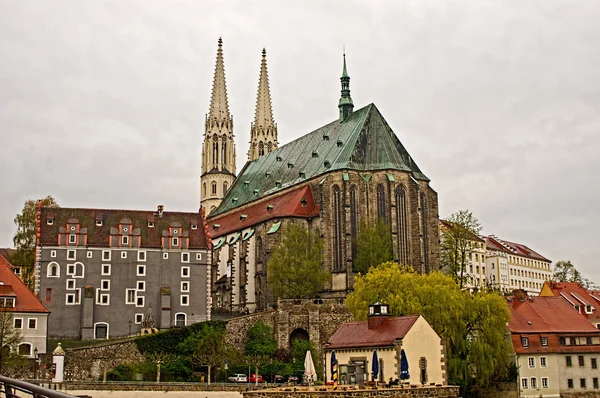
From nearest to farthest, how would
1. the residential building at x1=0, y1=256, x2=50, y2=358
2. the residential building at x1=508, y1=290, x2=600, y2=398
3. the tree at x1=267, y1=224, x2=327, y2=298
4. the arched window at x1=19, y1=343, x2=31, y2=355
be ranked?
the arched window at x1=19, y1=343, x2=31, y2=355 < the residential building at x1=0, y1=256, x2=50, y2=358 < the residential building at x1=508, y1=290, x2=600, y2=398 < the tree at x1=267, y1=224, x2=327, y2=298

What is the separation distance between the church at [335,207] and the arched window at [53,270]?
21833 mm

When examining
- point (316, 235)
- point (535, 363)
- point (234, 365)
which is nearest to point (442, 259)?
point (316, 235)

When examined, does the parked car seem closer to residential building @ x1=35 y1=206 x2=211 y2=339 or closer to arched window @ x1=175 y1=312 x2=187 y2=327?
residential building @ x1=35 y1=206 x2=211 y2=339

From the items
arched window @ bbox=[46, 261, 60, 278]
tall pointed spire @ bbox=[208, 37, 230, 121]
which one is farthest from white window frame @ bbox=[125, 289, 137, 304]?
tall pointed spire @ bbox=[208, 37, 230, 121]

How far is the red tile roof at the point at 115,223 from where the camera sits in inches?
2842

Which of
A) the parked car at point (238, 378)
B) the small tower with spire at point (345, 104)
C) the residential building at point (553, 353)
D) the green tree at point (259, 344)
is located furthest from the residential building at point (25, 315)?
the small tower with spire at point (345, 104)

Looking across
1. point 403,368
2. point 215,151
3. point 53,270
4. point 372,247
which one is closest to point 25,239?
point 53,270

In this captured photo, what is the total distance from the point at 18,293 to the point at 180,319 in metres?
15.8

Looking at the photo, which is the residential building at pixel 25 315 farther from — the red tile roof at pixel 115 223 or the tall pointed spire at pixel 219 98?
the tall pointed spire at pixel 219 98

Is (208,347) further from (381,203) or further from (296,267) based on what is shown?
(381,203)

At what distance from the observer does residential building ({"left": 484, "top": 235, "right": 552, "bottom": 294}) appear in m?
142

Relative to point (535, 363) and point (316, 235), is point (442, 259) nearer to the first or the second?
point (316, 235)

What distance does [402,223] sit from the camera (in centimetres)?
8769

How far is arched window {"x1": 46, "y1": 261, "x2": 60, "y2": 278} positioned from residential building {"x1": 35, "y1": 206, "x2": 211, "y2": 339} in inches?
1.4
